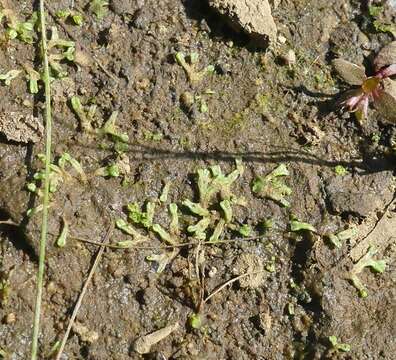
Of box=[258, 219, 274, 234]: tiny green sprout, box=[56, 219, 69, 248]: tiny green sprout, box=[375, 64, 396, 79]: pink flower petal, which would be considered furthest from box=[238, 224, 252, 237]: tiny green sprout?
box=[375, 64, 396, 79]: pink flower petal

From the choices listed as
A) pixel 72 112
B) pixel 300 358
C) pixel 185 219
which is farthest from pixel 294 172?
pixel 72 112

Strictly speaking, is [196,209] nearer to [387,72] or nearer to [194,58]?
[194,58]

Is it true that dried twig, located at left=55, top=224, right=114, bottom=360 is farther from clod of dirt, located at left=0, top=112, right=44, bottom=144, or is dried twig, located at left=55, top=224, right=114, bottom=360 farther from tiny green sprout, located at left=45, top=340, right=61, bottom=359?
clod of dirt, located at left=0, top=112, right=44, bottom=144

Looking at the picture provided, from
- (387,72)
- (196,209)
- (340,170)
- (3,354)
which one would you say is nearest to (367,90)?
(387,72)

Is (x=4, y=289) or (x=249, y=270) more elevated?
(x=249, y=270)

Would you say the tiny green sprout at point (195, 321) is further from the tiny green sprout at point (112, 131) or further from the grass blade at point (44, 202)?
the tiny green sprout at point (112, 131)

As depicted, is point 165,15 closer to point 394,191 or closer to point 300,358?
point 394,191
